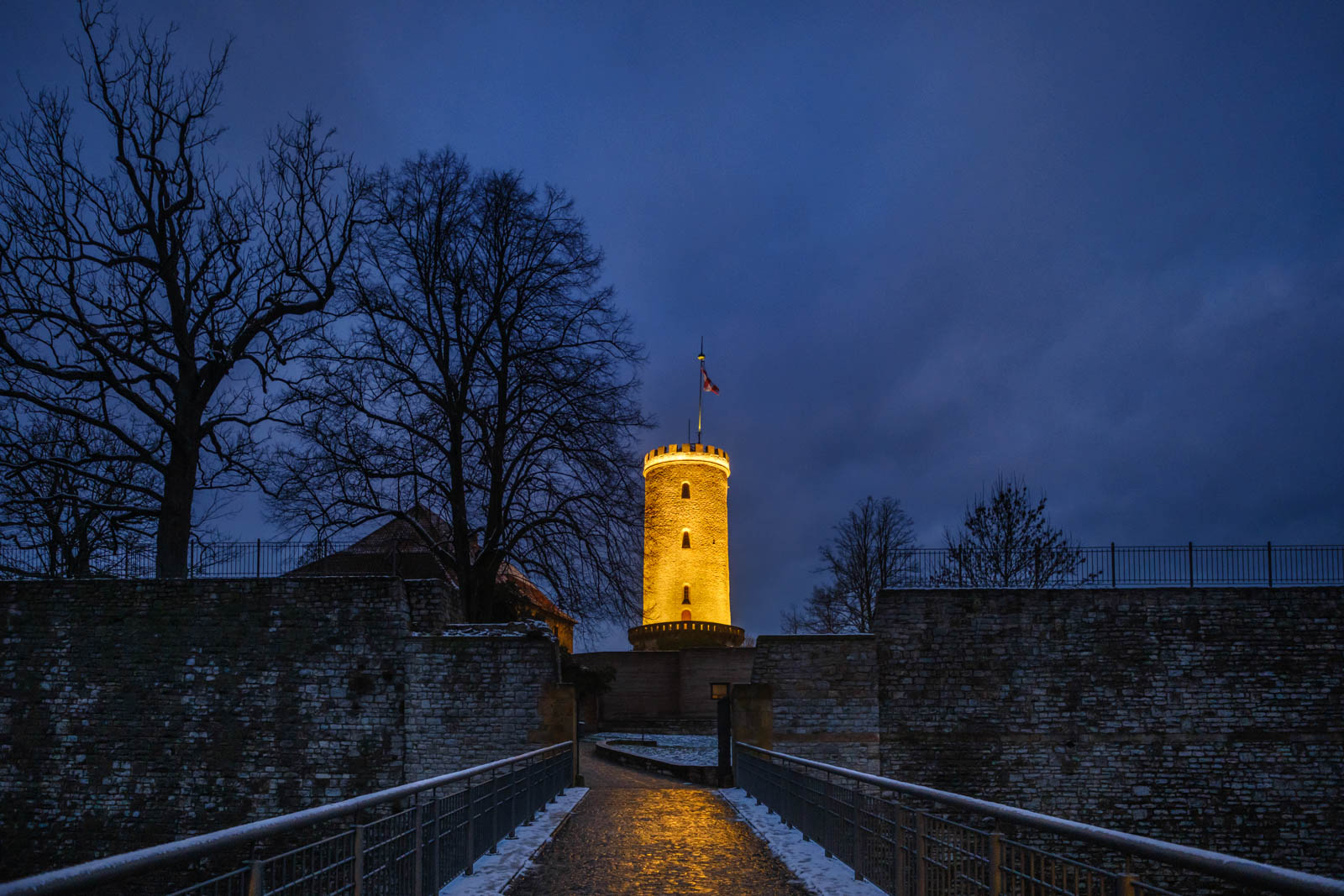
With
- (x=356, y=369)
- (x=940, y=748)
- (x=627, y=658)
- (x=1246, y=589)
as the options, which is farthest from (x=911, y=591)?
(x=627, y=658)

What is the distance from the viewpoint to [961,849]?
248 inches

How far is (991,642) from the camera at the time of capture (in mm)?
17875

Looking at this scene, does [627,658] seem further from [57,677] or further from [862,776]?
[862,776]

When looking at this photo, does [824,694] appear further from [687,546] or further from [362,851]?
[687,546]

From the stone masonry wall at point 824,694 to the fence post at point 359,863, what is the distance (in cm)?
1269

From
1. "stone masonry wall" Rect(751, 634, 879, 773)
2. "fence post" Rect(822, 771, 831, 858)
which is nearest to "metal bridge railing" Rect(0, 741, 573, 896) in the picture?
"fence post" Rect(822, 771, 831, 858)

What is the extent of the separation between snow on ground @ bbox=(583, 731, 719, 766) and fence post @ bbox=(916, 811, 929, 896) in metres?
14.2

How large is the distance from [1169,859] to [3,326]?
22293 mm

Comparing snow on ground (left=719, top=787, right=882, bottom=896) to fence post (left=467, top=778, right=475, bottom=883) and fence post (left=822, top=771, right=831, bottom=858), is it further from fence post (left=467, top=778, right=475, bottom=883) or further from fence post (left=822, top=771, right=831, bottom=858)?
fence post (left=467, top=778, right=475, bottom=883)

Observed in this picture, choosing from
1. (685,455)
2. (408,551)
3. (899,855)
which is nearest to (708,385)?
(685,455)

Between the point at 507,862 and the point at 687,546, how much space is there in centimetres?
3528

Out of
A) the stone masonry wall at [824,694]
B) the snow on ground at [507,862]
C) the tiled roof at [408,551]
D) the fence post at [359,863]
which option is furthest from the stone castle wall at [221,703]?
the fence post at [359,863]

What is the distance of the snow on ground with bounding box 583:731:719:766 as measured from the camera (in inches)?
875

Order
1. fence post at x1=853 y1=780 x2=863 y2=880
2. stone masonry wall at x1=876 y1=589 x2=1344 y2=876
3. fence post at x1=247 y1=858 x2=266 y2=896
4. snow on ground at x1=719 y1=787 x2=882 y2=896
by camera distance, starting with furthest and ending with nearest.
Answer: stone masonry wall at x1=876 y1=589 x2=1344 y2=876
fence post at x1=853 y1=780 x2=863 y2=880
snow on ground at x1=719 y1=787 x2=882 y2=896
fence post at x1=247 y1=858 x2=266 y2=896
